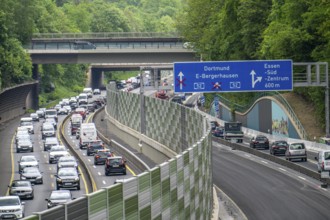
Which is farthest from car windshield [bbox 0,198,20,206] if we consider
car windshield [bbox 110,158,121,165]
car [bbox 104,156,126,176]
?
car windshield [bbox 110,158,121,165]

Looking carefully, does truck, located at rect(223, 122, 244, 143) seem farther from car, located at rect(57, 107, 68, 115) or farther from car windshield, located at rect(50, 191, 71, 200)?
car, located at rect(57, 107, 68, 115)

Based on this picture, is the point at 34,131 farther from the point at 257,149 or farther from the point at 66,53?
the point at 257,149

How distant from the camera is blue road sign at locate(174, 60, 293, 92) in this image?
227ft

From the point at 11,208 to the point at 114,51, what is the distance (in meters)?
89.9

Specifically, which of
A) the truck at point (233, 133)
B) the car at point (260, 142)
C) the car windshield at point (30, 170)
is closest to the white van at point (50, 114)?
the truck at point (233, 133)

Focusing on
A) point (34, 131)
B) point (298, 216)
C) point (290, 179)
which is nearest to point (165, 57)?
point (34, 131)

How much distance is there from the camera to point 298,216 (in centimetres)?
4194

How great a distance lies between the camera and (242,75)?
69.4 metres

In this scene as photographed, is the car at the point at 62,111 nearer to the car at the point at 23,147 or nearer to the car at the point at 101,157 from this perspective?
the car at the point at 23,147

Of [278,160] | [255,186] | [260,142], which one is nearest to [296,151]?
[278,160]

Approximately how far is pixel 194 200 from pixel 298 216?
55.3 feet

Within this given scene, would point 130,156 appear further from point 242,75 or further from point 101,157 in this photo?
point 242,75

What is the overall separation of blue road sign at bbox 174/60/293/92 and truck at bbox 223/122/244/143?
70.8 ft

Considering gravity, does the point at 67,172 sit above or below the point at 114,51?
below
